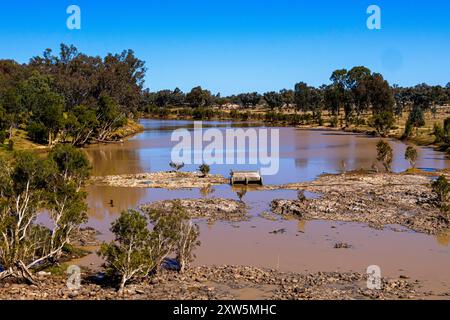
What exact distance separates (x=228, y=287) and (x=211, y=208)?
12.0 meters

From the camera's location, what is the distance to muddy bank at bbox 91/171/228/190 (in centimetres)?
3591

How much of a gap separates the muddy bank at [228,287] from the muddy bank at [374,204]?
27.3 ft

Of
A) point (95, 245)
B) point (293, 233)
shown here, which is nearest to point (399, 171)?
point (293, 233)

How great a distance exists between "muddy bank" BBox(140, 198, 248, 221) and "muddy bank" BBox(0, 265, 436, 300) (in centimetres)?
868

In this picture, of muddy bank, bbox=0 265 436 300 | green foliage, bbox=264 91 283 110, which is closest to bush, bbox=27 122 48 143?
muddy bank, bbox=0 265 436 300

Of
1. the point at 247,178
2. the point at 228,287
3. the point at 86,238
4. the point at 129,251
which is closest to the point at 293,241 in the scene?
the point at 228,287

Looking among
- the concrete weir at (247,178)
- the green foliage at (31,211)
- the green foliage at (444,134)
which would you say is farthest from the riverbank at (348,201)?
the green foliage at (444,134)

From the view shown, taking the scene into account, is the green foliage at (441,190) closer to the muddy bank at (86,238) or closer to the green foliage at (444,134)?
the muddy bank at (86,238)

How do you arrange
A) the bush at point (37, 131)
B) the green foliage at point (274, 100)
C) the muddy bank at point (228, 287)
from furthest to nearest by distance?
the green foliage at point (274, 100)
the bush at point (37, 131)
the muddy bank at point (228, 287)

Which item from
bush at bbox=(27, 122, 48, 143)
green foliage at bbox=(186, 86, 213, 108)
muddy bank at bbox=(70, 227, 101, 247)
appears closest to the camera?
muddy bank at bbox=(70, 227, 101, 247)

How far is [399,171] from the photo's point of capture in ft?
138

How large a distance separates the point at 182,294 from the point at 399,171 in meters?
31.6

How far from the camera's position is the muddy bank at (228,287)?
14.7 m

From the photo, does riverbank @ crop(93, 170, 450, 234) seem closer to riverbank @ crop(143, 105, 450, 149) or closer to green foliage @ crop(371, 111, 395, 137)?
riverbank @ crop(143, 105, 450, 149)
